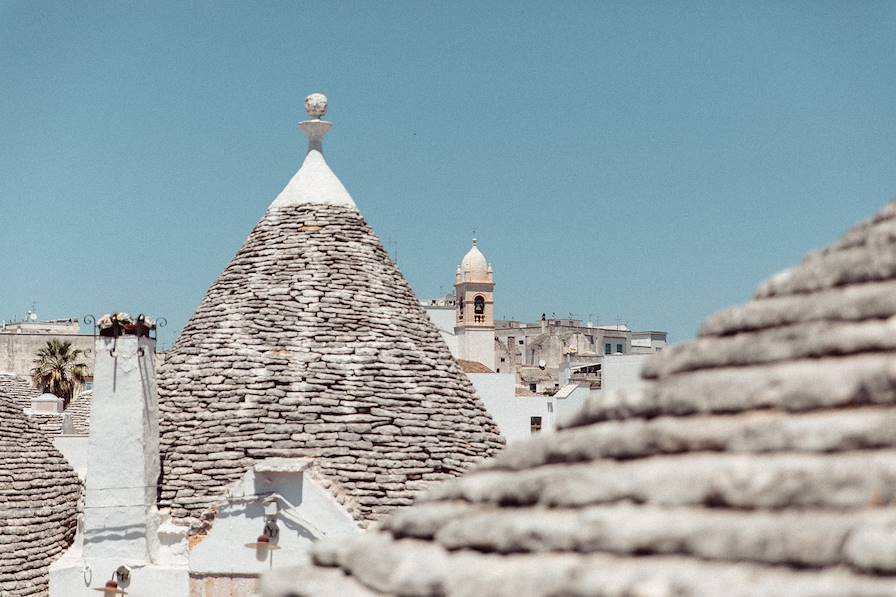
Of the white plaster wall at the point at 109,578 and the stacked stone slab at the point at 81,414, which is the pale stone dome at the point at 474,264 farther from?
the white plaster wall at the point at 109,578

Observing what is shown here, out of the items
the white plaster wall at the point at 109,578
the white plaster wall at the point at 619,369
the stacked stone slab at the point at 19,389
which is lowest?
the white plaster wall at the point at 109,578

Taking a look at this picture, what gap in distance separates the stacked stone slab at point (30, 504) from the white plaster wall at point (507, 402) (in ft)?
51.4

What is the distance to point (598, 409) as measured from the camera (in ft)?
15.3

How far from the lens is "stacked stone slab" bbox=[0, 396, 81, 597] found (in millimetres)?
15547

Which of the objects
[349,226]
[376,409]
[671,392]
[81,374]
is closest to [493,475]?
[671,392]

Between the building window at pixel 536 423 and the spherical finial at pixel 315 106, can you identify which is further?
the building window at pixel 536 423

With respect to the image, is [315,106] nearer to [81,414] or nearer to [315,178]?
[315,178]

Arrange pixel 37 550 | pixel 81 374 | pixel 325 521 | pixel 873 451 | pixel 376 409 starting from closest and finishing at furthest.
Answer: pixel 873 451
pixel 325 521
pixel 376 409
pixel 37 550
pixel 81 374

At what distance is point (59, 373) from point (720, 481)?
49.5 meters

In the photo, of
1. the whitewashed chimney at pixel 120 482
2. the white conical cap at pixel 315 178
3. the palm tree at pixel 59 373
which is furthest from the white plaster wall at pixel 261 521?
the palm tree at pixel 59 373

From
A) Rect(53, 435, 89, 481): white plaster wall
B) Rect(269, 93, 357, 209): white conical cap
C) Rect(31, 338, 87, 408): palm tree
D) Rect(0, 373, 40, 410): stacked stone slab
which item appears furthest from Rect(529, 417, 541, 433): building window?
Rect(31, 338, 87, 408): palm tree

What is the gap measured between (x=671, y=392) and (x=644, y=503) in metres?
0.44

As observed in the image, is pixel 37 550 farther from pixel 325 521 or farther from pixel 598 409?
pixel 598 409

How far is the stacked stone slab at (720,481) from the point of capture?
3686mm
